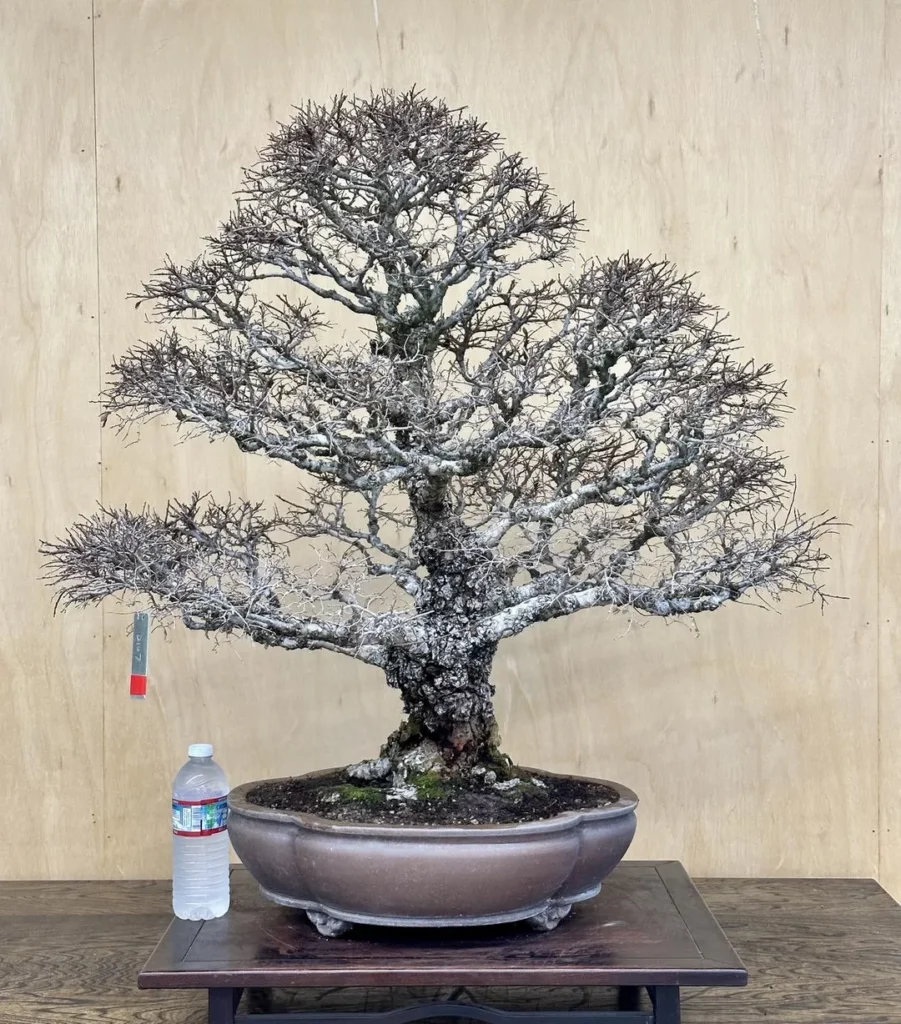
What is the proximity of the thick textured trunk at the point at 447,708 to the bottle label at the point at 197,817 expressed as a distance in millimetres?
241

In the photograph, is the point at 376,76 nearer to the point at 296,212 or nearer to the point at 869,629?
the point at 296,212

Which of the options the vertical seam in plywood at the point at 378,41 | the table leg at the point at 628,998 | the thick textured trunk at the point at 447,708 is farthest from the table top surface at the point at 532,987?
the vertical seam in plywood at the point at 378,41

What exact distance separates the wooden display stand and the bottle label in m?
0.12

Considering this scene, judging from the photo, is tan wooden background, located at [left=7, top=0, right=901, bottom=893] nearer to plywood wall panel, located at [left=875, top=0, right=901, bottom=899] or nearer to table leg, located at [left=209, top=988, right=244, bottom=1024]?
plywood wall panel, located at [left=875, top=0, right=901, bottom=899]

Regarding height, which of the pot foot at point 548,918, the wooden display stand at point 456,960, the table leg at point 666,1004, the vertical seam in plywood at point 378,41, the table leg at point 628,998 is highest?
the vertical seam in plywood at point 378,41

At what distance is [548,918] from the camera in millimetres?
1327

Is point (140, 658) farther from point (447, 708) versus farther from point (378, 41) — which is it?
point (378, 41)

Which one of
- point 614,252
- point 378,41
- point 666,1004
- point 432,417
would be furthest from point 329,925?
point 378,41

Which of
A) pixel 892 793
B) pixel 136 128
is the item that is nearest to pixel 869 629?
pixel 892 793

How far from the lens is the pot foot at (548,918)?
4.33 feet

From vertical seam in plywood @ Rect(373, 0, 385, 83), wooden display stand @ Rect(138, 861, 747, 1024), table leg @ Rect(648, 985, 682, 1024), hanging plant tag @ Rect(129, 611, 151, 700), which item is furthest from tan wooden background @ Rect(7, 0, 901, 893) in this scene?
table leg @ Rect(648, 985, 682, 1024)

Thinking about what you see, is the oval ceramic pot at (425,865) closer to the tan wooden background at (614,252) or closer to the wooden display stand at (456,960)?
the wooden display stand at (456,960)

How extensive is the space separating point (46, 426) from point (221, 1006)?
1139mm

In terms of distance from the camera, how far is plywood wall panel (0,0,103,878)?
1983 mm
